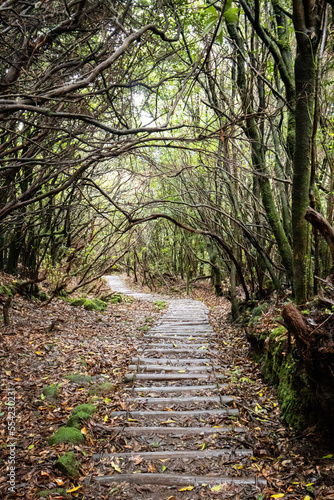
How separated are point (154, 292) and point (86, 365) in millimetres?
11537

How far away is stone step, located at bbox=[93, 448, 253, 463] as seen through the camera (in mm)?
2936

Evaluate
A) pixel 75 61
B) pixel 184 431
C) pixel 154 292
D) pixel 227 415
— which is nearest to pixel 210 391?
pixel 227 415

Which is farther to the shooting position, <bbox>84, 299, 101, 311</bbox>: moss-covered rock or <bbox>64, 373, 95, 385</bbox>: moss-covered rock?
<bbox>84, 299, 101, 311</bbox>: moss-covered rock

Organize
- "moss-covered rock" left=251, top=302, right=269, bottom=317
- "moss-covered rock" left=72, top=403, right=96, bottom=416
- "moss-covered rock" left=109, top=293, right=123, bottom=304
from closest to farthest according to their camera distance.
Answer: "moss-covered rock" left=72, top=403, right=96, bottom=416 < "moss-covered rock" left=251, top=302, right=269, bottom=317 < "moss-covered rock" left=109, top=293, right=123, bottom=304

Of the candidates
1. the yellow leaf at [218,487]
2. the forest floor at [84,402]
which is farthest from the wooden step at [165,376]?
the yellow leaf at [218,487]

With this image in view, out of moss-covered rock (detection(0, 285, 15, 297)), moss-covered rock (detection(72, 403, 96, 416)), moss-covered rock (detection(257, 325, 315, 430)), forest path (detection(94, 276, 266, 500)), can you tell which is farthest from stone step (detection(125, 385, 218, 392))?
moss-covered rock (detection(0, 285, 15, 297))

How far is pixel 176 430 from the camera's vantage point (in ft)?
11.0

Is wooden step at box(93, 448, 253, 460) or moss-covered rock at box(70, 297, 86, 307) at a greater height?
moss-covered rock at box(70, 297, 86, 307)

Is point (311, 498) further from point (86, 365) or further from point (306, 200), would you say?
point (86, 365)

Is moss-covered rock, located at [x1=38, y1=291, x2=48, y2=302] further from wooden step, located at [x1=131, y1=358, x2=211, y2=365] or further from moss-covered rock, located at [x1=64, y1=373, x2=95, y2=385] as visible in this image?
moss-covered rock, located at [x1=64, y1=373, x2=95, y2=385]

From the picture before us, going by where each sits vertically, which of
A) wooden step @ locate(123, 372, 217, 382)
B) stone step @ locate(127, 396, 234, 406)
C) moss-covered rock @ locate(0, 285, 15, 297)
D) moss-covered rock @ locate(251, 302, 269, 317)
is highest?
moss-covered rock @ locate(0, 285, 15, 297)

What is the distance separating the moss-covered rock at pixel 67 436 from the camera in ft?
10.0

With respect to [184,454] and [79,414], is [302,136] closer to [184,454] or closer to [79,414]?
[184,454]

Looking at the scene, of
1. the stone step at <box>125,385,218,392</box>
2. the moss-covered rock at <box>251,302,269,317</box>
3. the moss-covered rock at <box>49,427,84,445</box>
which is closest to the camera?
the moss-covered rock at <box>49,427,84,445</box>
